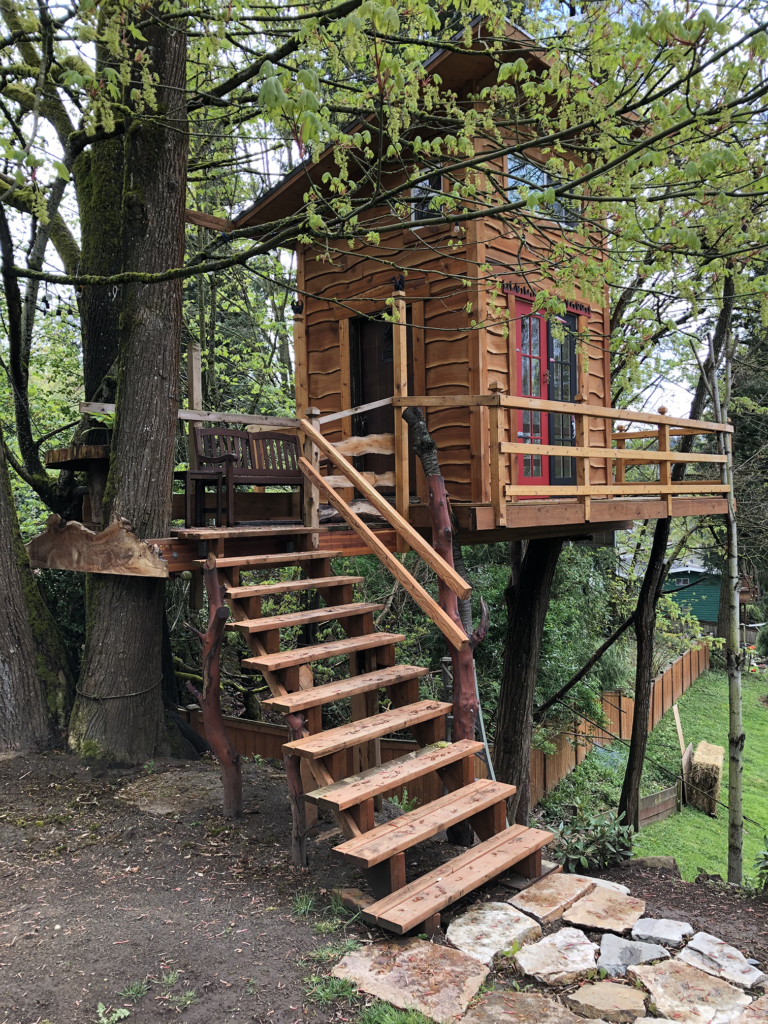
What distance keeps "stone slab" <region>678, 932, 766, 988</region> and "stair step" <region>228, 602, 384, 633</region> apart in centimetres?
274

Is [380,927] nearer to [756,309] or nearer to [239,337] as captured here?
[756,309]

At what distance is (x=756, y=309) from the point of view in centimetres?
955

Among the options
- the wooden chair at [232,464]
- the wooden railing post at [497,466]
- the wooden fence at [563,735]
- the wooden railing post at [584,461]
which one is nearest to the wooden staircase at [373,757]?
the wooden chair at [232,464]

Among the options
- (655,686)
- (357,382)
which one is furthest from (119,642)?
(655,686)

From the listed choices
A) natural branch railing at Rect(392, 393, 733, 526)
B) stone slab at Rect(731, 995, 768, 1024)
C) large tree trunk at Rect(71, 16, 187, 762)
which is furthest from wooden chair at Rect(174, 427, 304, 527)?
stone slab at Rect(731, 995, 768, 1024)

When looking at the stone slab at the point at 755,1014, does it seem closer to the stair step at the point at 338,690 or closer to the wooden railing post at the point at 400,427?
the stair step at the point at 338,690

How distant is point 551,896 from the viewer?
3916mm

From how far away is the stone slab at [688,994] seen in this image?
9.84ft

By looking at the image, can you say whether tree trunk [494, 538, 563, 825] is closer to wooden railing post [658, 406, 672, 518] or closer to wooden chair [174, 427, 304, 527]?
wooden railing post [658, 406, 672, 518]

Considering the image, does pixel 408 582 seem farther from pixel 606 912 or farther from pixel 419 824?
pixel 606 912

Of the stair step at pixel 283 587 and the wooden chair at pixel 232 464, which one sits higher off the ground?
the wooden chair at pixel 232 464

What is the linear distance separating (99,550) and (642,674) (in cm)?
611

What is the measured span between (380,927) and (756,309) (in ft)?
29.6

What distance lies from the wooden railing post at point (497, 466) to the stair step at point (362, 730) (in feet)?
5.86
